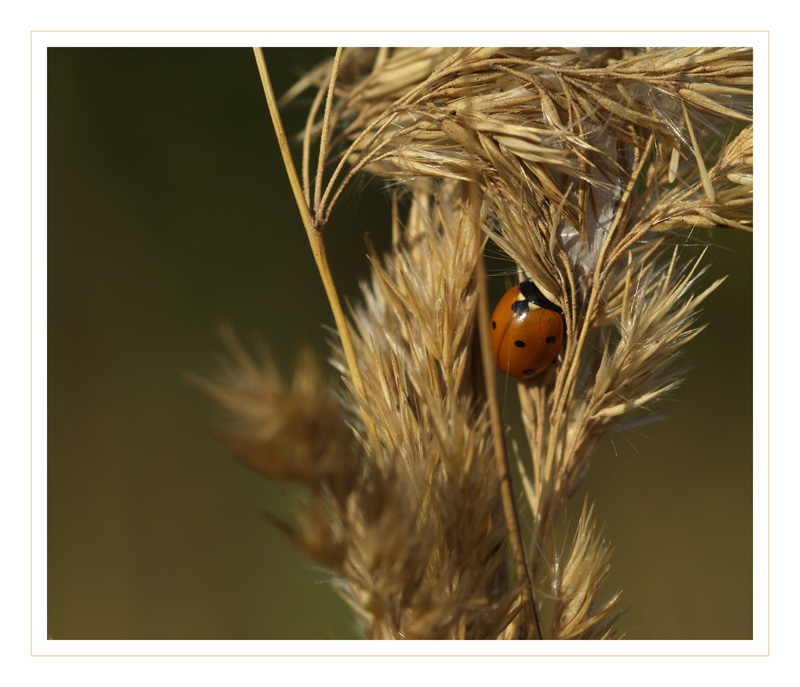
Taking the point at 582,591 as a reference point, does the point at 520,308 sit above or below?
above

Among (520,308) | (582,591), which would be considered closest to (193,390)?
(520,308)

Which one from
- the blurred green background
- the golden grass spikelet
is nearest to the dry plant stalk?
the golden grass spikelet

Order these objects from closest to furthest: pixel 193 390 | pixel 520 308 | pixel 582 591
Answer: pixel 582 591 < pixel 520 308 < pixel 193 390

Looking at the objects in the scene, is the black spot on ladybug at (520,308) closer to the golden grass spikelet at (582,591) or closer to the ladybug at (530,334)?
the ladybug at (530,334)

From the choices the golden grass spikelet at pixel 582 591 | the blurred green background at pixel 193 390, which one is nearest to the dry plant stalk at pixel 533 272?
the golden grass spikelet at pixel 582 591

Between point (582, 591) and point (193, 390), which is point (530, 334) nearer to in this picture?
point (582, 591)

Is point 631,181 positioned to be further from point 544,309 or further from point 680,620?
point 680,620
